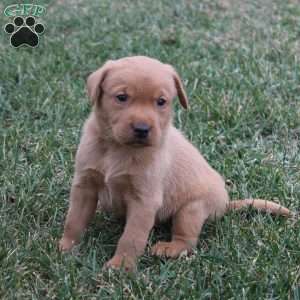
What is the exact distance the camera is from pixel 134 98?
387 cm

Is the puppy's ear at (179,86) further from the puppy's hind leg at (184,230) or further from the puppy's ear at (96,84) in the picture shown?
the puppy's hind leg at (184,230)

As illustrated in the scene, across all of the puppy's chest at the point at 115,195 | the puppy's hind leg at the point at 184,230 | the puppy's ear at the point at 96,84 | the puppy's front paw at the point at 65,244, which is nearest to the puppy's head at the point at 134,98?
the puppy's ear at the point at 96,84

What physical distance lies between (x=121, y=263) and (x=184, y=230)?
561mm

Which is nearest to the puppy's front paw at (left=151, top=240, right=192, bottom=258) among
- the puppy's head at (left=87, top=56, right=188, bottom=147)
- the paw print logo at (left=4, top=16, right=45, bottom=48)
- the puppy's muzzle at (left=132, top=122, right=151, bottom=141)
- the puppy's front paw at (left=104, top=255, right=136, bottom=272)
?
the puppy's front paw at (left=104, top=255, right=136, bottom=272)

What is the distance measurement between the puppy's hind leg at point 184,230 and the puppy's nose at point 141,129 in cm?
81

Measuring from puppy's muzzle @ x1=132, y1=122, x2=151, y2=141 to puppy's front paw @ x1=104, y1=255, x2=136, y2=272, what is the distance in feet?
2.45

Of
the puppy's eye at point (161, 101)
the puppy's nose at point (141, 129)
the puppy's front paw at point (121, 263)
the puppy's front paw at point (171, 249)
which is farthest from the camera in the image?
the puppy's front paw at point (171, 249)

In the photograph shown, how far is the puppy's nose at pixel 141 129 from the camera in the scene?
151 inches

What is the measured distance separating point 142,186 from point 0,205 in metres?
1.26

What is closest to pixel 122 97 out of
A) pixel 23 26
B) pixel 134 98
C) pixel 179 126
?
pixel 134 98

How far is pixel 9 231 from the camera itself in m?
4.43

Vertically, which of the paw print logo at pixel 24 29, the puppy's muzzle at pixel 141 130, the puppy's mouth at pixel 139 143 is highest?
the paw print logo at pixel 24 29

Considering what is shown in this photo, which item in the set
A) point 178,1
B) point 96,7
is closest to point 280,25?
point 178,1

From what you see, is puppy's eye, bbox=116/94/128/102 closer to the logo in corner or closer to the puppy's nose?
the puppy's nose
